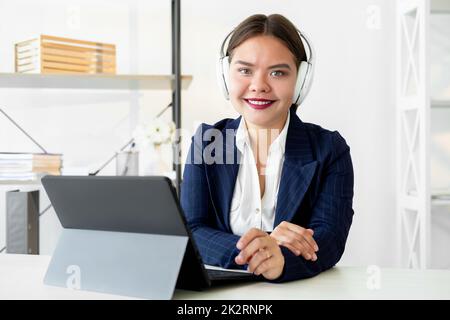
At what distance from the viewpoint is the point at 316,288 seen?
40.1 inches

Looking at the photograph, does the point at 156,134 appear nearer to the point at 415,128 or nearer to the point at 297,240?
the point at 415,128

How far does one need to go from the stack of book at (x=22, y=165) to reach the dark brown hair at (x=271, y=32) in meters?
1.46

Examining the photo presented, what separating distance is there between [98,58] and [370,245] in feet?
5.59

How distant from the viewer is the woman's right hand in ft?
3.78

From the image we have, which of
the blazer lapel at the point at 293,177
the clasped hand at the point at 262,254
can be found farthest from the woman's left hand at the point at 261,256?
the blazer lapel at the point at 293,177

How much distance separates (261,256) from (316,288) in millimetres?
117

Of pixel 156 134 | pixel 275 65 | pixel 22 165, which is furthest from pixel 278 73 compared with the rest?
pixel 22 165

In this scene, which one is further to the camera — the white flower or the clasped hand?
the white flower

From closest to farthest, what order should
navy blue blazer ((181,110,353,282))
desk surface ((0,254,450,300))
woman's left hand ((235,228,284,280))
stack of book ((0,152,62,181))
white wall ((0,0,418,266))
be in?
desk surface ((0,254,450,300))
woman's left hand ((235,228,284,280))
navy blue blazer ((181,110,353,282))
stack of book ((0,152,62,181))
white wall ((0,0,418,266))

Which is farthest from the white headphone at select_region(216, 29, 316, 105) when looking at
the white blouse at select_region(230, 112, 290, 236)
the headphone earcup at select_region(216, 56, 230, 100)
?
the white blouse at select_region(230, 112, 290, 236)

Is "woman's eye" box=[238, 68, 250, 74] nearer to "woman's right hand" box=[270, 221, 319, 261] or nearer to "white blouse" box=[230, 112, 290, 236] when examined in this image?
"white blouse" box=[230, 112, 290, 236]

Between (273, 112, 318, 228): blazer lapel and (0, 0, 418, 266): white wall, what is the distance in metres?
1.55

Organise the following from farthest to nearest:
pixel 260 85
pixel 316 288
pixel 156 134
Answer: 1. pixel 156 134
2. pixel 260 85
3. pixel 316 288
